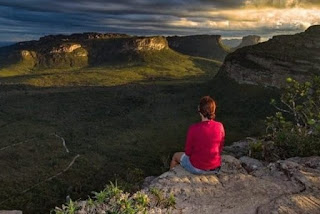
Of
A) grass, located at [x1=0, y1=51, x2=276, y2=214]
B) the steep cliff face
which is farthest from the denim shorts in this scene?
the steep cliff face

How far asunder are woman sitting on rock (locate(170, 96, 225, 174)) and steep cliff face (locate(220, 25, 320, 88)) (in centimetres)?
8520

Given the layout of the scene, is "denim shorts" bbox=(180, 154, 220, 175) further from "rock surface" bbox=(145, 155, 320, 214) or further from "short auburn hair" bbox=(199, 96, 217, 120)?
"short auburn hair" bbox=(199, 96, 217, 120)

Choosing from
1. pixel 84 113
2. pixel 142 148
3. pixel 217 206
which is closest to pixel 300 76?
pixel 142 148

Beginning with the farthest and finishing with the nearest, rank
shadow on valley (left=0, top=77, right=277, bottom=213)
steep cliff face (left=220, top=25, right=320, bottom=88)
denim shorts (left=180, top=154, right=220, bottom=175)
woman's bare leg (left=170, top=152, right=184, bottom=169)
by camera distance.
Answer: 1. steep cliff face (left=220, top=25, right=320, bottom=88)
2. shadow on valley (left=0, top=77, right=277, bottom=213)
3. woman's bare leg (left=170, top=152, right=184, bottom=169)
4. denim shorts (left=180, top=154, right=220, bottom=175)

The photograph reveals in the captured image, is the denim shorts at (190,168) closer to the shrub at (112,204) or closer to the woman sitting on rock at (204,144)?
the woman sitting on rock at (204,144)

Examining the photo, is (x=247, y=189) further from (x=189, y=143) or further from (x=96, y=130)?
(x=96, y=130)

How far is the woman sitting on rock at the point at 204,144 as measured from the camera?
11344 millimetres

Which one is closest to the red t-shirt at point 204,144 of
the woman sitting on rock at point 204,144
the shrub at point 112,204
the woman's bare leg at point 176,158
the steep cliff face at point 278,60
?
the woman sitting on rock at point 204,144

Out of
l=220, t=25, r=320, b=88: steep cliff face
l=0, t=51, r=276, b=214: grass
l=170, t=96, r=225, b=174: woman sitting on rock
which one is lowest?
l=0, t=51, r=276, b=214: grass

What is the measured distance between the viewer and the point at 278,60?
335 feet

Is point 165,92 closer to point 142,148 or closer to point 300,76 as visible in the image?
point 300,76

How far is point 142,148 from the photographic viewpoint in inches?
2980

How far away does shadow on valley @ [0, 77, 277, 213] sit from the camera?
55375mm

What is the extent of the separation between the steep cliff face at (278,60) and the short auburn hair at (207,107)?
281 ft
